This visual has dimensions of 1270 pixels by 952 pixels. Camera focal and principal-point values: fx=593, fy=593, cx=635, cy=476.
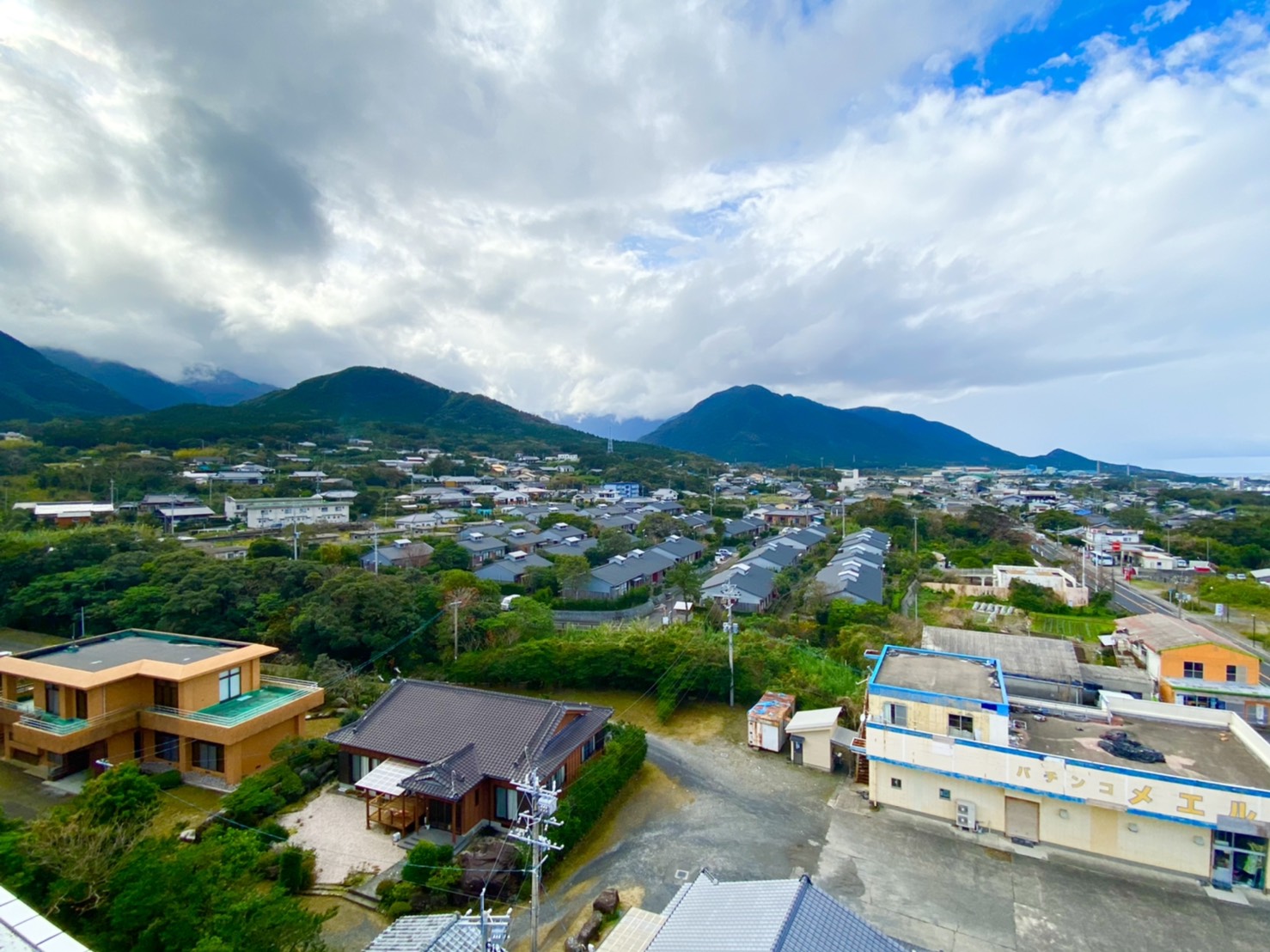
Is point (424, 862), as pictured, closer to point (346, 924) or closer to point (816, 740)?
point (346, 924)

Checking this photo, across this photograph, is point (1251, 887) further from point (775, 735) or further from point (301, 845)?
point (301, 845)

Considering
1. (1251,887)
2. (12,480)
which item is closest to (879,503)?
(1251,887)

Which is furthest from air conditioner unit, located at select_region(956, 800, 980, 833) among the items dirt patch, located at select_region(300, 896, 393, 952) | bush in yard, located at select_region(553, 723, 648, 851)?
dirt patch, located at select_region(300, 896, 393, 952)

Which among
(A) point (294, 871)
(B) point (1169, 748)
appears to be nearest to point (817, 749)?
(B) point (1169, 748)

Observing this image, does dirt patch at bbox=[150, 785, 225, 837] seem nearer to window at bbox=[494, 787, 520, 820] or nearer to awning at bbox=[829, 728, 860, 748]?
window at bbox=[494, 787, 520, 820]


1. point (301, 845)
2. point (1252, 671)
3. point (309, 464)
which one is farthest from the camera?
point (309, 464)

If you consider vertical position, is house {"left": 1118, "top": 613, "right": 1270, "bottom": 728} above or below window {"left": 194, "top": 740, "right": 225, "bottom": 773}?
above

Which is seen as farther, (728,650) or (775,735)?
(728,650)
